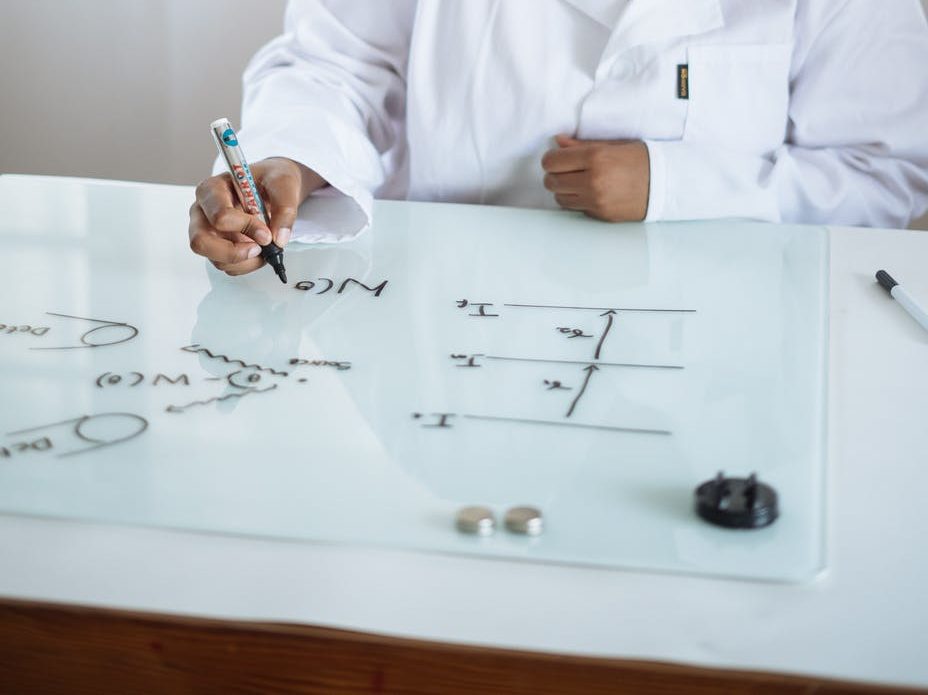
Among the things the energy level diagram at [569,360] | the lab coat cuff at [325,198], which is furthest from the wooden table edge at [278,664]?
the lab coat cuff at [325,198]

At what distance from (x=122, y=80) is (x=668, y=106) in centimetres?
124

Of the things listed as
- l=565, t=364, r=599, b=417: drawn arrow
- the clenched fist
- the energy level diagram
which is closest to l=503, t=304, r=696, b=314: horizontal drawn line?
the energy level diagram

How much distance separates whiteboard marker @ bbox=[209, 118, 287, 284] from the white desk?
0.35 meters

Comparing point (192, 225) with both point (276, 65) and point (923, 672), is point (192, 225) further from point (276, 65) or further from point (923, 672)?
point (923, 672)

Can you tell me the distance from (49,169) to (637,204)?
1447 mm

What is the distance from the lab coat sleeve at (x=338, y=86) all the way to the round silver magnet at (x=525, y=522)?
0.59 meters

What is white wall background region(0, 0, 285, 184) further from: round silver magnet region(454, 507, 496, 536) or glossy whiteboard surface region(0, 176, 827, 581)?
round silver magnet region(454, 507, 496, 536)

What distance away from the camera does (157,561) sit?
53 cm

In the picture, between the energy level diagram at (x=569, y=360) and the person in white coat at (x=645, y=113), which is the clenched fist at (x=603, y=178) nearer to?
the person in white coat at (x=645, y=113)

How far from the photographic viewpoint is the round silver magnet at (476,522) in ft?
1.77

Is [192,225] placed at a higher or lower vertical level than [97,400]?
higher

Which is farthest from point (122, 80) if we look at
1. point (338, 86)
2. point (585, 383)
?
point (585, 383)

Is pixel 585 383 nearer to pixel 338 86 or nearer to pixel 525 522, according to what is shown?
pixel 525 522

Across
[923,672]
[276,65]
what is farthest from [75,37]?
[923,672]
